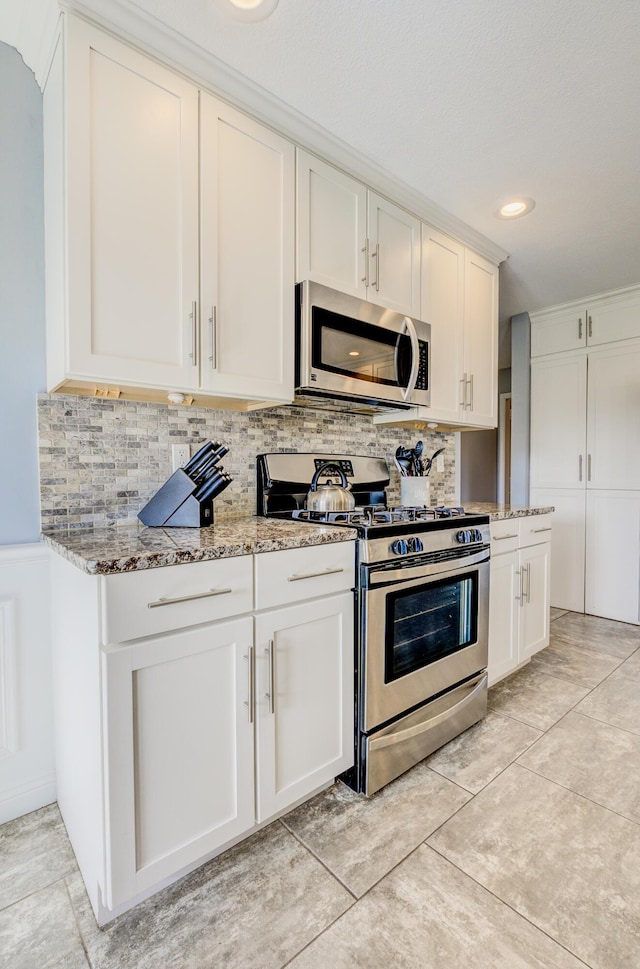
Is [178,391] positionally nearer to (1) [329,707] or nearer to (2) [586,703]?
(1) [329,707]

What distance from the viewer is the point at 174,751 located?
117 cm

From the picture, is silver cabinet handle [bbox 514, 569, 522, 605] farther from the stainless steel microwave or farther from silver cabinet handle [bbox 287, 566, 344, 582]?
silver cabinet handle [bbox 287, 566, 344, 582]

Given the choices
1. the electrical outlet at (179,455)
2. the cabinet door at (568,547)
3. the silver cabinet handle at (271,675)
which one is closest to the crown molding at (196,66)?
the electrical outlet at (179,455)

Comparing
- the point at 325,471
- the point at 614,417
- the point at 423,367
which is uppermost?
the point at 423,367

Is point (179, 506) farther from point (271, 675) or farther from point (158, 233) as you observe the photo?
point (158, 233)

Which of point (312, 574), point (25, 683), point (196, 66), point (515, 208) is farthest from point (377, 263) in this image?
point (25, 683)

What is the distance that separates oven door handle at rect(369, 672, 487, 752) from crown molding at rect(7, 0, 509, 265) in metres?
2.24

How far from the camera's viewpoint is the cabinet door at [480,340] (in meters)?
2.61

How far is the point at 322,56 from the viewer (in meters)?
1.47

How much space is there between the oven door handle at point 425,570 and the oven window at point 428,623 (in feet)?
0.15

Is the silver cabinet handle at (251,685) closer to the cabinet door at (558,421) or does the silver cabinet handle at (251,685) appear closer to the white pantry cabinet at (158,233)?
the white pantry cabinet at (158,233)

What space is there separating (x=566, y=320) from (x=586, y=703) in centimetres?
282

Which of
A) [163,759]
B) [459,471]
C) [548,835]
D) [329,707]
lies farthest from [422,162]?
[548,835]

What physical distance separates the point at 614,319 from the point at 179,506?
11.4ft
